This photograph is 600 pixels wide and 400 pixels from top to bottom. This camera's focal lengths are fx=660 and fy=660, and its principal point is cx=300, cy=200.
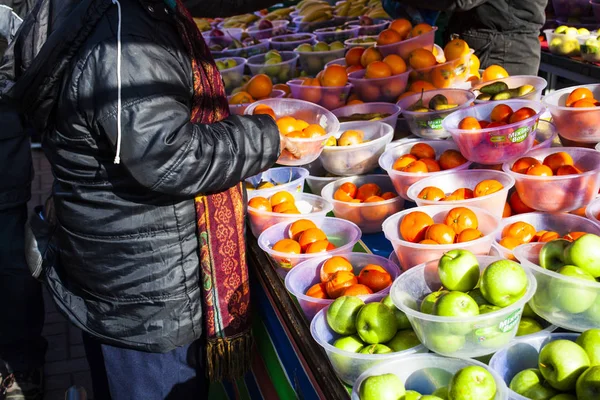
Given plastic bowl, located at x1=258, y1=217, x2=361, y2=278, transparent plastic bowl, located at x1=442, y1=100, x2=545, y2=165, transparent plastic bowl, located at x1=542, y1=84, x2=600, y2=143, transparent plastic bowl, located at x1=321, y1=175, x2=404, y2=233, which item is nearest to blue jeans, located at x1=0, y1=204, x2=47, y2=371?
plastic bowl, located at x1=258, y1=217, x2=361, y2=278

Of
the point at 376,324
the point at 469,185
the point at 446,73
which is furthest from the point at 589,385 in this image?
the point at 446,73

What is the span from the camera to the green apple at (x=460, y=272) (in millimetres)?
1650

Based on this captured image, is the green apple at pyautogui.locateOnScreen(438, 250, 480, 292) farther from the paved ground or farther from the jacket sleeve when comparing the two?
the paved ground

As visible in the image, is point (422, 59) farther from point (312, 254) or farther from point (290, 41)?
point (290, 41)

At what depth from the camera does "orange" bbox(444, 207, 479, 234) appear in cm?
194

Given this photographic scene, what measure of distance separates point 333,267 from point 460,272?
0.47 metres

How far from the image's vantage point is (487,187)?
2.14m

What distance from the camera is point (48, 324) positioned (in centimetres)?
422

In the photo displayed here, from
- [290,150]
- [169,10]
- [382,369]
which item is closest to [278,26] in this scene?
[290,150]

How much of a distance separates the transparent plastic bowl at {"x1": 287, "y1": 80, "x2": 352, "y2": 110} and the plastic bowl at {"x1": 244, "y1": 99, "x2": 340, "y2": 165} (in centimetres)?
32

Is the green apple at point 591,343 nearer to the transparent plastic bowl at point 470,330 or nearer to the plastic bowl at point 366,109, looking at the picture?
the transparent plastic bowl at point 470,330

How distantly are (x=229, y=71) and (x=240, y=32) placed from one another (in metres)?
1.36

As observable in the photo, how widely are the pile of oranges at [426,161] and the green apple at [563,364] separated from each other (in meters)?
1.06

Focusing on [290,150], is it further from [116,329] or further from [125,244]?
[116,329]
